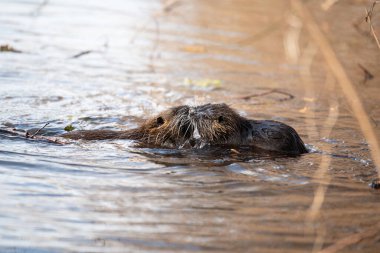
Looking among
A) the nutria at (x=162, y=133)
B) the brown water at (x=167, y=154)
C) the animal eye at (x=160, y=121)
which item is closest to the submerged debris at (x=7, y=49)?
the brown water at (x=167, y=154)

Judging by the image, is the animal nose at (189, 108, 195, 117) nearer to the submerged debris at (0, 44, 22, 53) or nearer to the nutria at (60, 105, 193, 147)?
the nutria at (60, 105, 193, 147)

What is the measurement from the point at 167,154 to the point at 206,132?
44cm

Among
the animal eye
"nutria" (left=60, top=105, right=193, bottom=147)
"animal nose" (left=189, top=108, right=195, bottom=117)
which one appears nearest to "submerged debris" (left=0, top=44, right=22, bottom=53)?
"nutria" (left=60, top=105, right=193, bottom=147)

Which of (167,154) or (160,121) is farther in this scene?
Answer: (160,121)

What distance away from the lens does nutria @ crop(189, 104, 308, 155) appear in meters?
5.59

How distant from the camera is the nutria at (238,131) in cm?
559

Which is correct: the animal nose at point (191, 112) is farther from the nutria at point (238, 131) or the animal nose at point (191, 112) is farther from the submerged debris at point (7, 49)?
the submerged debris at point (7, 49)

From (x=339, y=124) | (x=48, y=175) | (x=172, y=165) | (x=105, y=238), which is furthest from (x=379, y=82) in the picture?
(x=105, y=238)

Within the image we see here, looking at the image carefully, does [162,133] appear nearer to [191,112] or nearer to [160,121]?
[160,121]

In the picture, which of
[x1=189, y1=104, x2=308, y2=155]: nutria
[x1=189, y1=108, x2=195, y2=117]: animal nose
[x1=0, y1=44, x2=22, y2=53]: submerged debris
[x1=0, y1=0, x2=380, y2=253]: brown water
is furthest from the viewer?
[x1=0, y1=44, x2=22, y2=53]: submerged debris

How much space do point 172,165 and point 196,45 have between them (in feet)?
18.8

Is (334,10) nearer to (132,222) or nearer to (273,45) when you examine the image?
(273,45)

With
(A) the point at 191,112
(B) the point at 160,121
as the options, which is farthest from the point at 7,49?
(A) the point at 191,112

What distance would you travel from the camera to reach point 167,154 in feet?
18.3
